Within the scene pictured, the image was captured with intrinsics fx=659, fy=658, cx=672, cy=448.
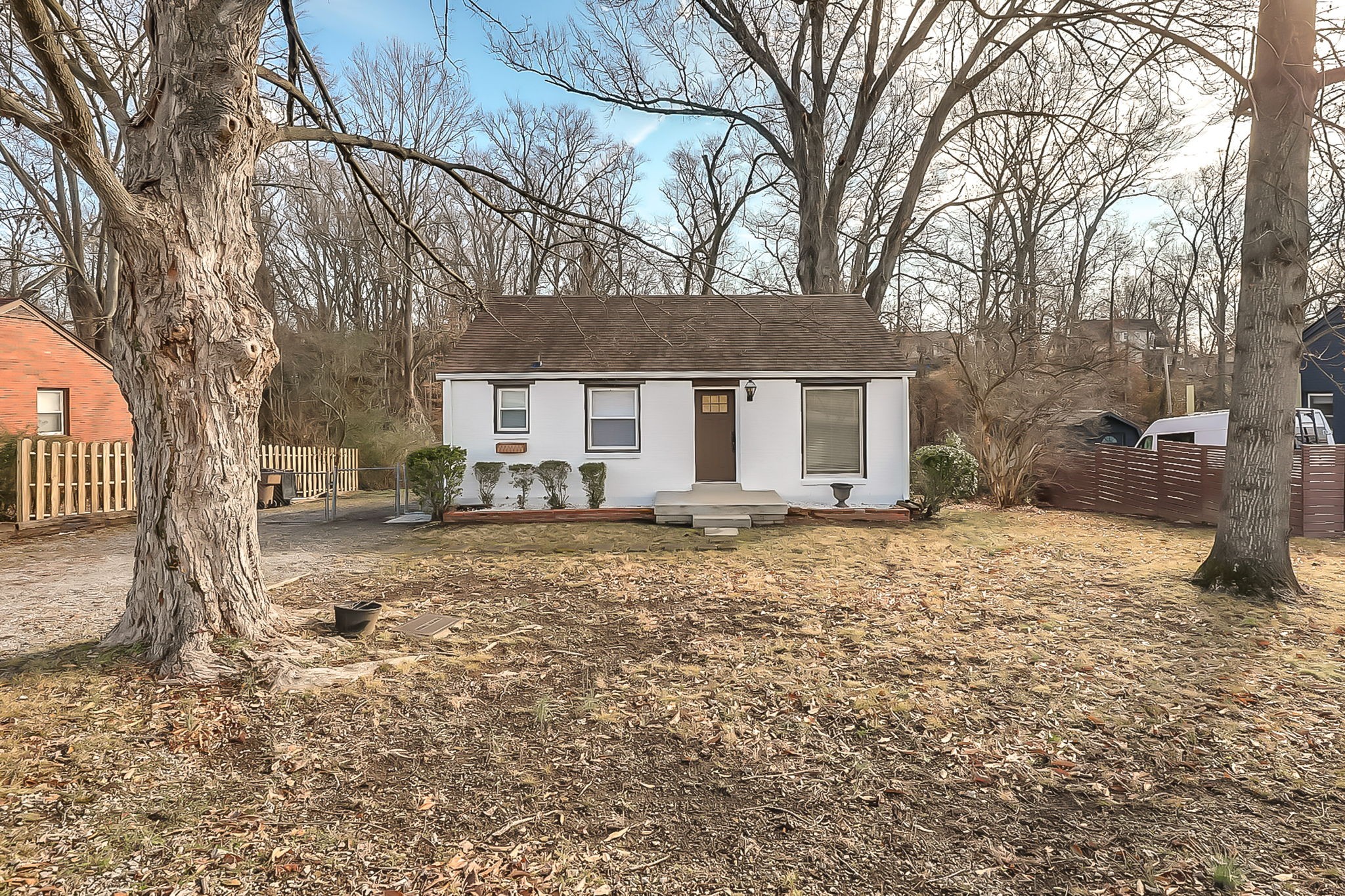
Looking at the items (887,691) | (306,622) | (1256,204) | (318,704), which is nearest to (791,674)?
(887,691)

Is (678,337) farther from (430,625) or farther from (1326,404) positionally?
(1326,404)

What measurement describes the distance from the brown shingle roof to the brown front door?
29.0 inches

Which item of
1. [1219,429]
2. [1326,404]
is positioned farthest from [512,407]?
[1326,404]

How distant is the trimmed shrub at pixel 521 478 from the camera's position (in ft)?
43.0

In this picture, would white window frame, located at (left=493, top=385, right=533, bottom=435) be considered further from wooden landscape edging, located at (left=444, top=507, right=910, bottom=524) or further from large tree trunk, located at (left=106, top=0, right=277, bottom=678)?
large tree trunk, located at (left=106, top=0, right=277, bottom=678)

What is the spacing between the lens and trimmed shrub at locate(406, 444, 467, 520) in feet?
40.5

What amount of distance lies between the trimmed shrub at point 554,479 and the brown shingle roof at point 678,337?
6.32 feet

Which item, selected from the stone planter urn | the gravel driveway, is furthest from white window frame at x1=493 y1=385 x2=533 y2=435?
the stone planter urn

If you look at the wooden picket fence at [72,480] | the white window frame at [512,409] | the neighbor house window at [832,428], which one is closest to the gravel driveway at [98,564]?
the wooden picket fence at [72,480]

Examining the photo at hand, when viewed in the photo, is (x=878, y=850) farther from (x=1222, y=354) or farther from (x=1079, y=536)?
(x=1222, y=354)

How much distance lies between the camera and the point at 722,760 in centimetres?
379

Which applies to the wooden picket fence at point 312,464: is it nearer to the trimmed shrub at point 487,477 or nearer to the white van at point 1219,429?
the trimmed shrub at point 487,477

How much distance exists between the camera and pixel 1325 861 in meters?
2.87

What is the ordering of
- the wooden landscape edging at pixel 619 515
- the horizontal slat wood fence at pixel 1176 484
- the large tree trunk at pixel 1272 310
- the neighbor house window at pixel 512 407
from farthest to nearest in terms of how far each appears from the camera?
the neighbor house window at pixel 512 407 < the wooden landscape edging at pixel 619 515 < the horizontal slat wood fence at pixel 1176 484 < the large tree trunk at pixel 1272 310
